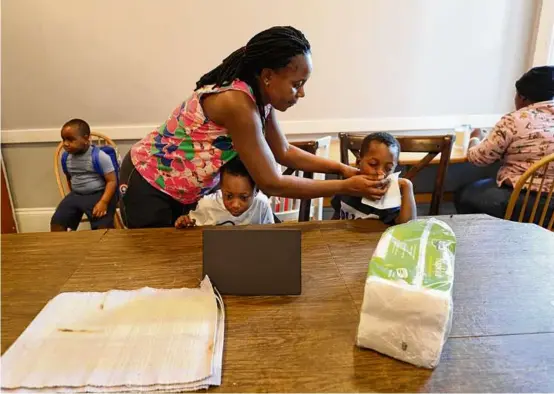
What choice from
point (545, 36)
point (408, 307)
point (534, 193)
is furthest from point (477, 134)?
point (408, 307)

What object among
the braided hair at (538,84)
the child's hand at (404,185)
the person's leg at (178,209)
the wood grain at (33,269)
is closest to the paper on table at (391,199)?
the child's hand at (404,185)

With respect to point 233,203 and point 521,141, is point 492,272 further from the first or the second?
point 521,141

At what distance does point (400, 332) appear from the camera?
775mm

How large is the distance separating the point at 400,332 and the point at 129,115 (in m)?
2.66

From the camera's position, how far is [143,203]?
1.52m

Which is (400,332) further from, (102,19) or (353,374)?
(102,19)

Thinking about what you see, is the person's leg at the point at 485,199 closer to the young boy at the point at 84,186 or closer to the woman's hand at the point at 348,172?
the woman's hand at the point at 348,172

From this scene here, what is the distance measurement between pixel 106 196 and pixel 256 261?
1.82 m

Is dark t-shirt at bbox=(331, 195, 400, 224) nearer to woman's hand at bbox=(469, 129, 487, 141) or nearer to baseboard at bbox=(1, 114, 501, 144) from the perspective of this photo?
baseboard at bbox=(1, 114, 501, 144)

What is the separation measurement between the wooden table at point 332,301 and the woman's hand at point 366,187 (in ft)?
0.31

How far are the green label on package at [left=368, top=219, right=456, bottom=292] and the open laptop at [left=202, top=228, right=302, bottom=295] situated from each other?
0.70 ft

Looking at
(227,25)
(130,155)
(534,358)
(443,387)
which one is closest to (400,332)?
(443,387)

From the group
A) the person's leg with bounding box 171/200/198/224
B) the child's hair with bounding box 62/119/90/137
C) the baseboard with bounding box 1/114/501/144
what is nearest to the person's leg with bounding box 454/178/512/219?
the baseboard with bounding box 1/114/501/144

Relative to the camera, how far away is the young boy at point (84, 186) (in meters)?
2.55
